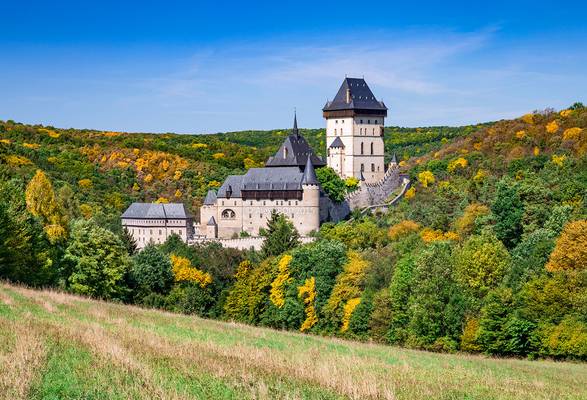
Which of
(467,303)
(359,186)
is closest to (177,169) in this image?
(359,186)

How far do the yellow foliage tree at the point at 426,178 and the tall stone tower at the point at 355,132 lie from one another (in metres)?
7.86

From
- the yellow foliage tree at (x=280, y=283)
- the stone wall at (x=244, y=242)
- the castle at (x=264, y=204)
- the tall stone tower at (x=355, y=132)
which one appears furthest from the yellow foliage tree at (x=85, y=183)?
the yellow foliage tree at (x=280, y=283)

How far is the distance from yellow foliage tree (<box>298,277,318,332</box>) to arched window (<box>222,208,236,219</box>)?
2432 centimetres

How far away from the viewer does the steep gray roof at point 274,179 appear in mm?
75000

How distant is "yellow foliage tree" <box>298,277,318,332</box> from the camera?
50.8m

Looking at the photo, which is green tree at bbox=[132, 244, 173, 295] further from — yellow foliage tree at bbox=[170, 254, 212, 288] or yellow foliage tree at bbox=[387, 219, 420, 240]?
yellow foliage tree at bbox=[387, 219, 420, 240]

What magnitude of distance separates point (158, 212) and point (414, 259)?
36.2 metres

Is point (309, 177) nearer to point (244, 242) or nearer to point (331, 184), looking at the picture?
point (331, 184)

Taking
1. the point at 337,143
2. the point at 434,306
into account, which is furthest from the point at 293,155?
the point at 434,306

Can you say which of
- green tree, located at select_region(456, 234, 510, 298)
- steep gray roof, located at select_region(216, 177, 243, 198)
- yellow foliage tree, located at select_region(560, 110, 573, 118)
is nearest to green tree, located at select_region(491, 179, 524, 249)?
green tree, located at select_region(456, 234, 510, 298)

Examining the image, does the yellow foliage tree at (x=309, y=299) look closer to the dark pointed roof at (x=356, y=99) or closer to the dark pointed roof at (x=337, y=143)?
the dark pointed roof at (x=337, y=143)

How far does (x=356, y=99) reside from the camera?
288 feet

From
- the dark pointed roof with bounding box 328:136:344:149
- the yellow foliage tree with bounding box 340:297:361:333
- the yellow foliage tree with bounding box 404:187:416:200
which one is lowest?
the yellow foliage tree with bounding box 340:297:361:333

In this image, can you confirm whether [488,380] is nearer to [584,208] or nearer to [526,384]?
[526,384]
